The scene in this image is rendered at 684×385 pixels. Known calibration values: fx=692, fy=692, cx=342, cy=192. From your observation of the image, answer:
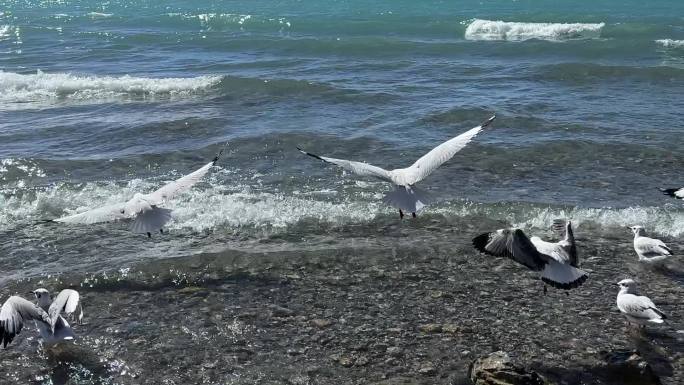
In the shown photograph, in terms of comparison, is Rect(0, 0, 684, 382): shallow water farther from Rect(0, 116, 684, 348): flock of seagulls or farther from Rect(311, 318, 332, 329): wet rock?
Rect(311, 318, 332, 329): wet rock

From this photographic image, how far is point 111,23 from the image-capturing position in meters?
40.4

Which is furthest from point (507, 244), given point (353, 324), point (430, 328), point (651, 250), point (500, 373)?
point (651, 250)

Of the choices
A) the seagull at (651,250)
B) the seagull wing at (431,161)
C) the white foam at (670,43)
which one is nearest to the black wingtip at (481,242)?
the seagull wing at (431,161)

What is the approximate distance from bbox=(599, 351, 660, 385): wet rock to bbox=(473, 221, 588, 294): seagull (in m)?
1.01

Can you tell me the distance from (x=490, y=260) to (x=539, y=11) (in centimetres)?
3308

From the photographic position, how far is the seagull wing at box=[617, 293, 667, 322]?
709 centimetres

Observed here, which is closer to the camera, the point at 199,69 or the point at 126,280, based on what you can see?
the point at 126,280

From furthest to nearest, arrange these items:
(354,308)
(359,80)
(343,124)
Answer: (359,80)
(343,124)
(354,308)

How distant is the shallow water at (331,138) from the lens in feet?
33.2

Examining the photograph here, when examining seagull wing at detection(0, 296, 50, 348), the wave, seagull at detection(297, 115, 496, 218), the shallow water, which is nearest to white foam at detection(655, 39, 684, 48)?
the shallow water

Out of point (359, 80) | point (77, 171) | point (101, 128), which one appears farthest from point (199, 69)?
point (77, 171)

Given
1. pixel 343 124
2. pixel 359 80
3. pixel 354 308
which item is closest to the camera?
pixel 354 308

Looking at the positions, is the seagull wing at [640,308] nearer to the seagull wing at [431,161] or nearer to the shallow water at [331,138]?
the shallow water at [331,138]

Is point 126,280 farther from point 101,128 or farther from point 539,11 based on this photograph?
point 539,11
